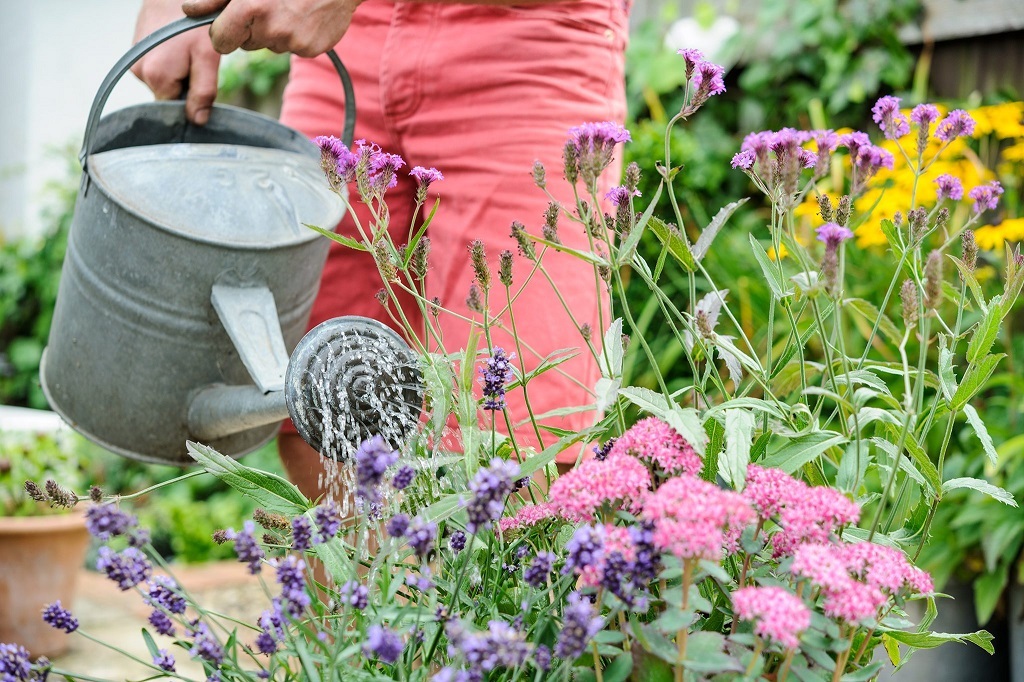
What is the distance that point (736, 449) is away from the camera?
62cm

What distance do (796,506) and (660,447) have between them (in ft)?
0.30

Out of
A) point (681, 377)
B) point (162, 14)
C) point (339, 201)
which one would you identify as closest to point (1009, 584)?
point (681, 377)

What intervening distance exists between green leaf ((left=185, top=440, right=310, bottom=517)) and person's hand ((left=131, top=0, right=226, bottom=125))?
82cm

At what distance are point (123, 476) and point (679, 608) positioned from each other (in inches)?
153

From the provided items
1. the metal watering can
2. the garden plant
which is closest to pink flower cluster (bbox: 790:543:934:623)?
the garden plant

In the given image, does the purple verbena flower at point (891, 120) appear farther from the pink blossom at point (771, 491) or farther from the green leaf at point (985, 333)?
the pink blossom at point (771, 491)

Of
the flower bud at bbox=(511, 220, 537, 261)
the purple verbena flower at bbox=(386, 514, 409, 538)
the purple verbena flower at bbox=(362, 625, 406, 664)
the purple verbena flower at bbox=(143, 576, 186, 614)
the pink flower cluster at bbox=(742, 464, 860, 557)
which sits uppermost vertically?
the flower bud at bbox=(511, 220, 537, 261)

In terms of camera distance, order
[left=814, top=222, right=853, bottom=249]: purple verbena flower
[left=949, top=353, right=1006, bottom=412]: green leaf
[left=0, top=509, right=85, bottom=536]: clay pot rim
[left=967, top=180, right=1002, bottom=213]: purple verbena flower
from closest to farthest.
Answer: [left=814, top=222, right=853, bottom=249]: purple verbena flower, [left=949, top=353, right=1006, bottom=412]: green leaf, [left=967, top=180, right=1002, bottom=213]: purple verbena flower, [left=0, top=509, right=85, bottom=536]: clay pot rim

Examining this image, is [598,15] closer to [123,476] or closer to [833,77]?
[833,77]

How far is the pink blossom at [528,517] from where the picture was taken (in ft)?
2.27

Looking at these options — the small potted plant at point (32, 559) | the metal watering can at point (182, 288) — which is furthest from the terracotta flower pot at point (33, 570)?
the metal watering can at point (182, 288)

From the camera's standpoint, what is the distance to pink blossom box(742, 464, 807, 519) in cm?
62

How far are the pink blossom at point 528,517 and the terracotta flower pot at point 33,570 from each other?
201 centimetres

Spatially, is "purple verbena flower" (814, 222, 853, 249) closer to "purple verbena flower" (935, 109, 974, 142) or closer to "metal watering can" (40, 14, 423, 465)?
"purple verbena flower" (935, 109, 974, 142)
